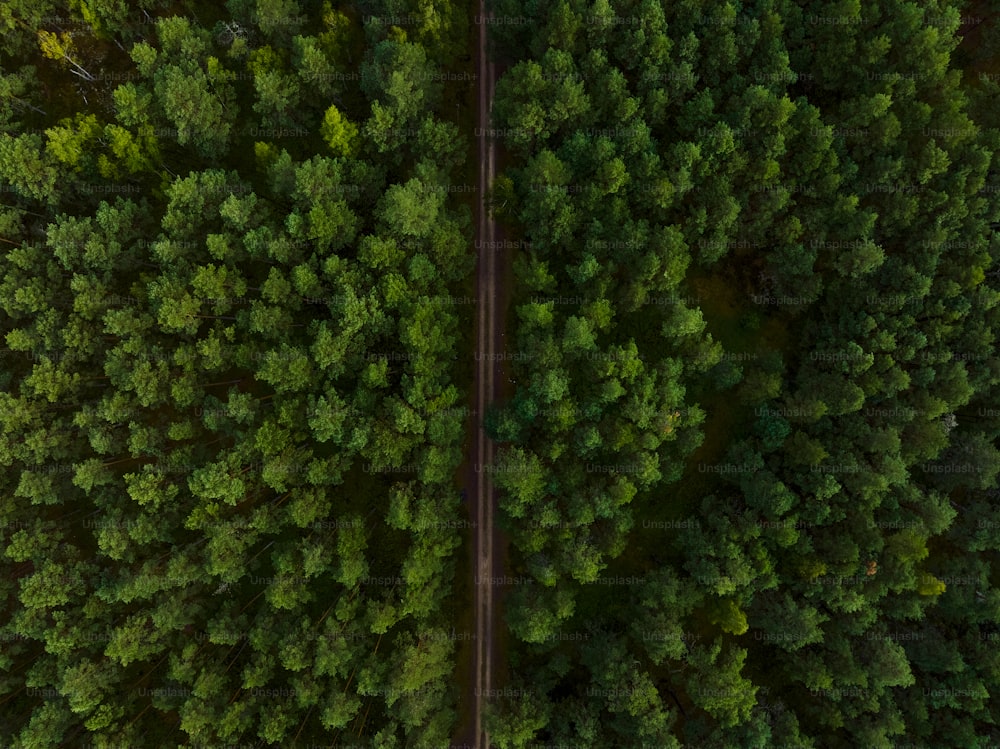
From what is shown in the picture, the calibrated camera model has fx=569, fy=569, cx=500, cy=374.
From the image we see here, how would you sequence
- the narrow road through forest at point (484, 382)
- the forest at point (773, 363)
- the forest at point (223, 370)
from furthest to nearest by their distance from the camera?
the narrow road through forest at point (484, 382) < the forest at point (223, 370) < the forest at point (773, 363)

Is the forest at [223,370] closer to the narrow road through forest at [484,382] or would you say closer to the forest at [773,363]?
the narrow road through forest at [484,382]

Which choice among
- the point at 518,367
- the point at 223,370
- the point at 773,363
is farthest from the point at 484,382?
the point at 773,363

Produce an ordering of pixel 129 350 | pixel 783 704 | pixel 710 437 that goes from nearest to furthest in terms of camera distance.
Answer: pixel 129 350 < pixel 783 704 < pixel 710 437

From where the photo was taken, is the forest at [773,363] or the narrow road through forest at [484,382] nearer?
the forest at [773,363]

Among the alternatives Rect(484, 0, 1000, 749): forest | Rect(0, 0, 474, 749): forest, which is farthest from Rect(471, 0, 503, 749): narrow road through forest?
Rect(484, 0, 1000, 749): forest

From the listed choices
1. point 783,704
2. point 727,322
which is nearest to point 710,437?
point 727,322

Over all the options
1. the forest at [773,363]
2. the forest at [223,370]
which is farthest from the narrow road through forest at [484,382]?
the forest at [773,363]

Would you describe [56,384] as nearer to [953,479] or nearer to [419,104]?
[419,104]

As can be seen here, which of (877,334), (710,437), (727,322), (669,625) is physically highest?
(727,322)
